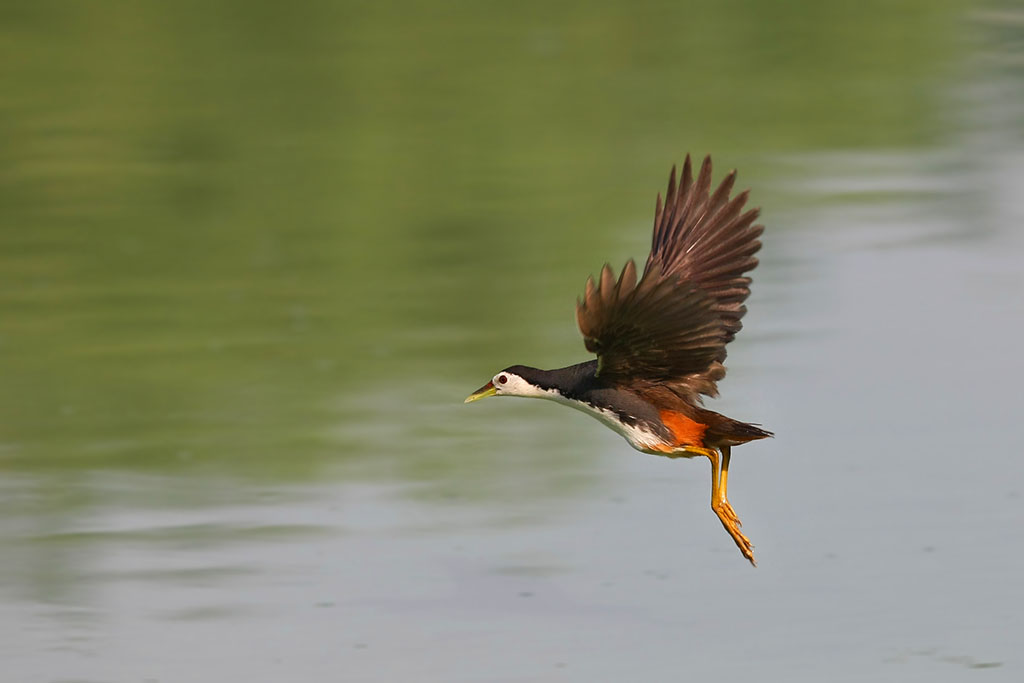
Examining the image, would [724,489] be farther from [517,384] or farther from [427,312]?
[427,312]

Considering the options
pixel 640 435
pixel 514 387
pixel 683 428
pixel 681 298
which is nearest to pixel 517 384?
pixel 514 387

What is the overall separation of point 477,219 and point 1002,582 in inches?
329

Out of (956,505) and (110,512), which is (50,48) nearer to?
(110,512)

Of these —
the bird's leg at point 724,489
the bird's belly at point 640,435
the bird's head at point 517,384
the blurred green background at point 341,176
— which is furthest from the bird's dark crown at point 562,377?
the blurred green background at point 341,176

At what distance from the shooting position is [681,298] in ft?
26.7

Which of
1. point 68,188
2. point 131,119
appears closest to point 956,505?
point 68,188

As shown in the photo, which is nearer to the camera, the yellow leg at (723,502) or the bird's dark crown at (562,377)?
the yellow leg at (723,502)

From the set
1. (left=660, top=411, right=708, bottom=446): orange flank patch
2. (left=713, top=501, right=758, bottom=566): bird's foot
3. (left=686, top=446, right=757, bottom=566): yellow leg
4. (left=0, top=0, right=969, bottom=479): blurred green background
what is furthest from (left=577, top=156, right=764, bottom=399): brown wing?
(left=0, top=0, right=969, bottom=479): blurred green background

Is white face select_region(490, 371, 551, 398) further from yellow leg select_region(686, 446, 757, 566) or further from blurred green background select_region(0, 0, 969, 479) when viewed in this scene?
blurred green background select_region(0, 0, 969, 479)

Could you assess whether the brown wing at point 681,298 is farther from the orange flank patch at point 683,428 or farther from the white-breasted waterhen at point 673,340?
the orange flank patch at point 683,428

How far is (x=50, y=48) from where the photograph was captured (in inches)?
1096

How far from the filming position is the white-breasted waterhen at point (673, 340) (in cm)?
813

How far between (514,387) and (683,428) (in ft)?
2.05

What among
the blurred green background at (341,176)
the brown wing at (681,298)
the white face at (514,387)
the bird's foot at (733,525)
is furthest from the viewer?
the blurred green background at (341,176)
